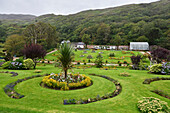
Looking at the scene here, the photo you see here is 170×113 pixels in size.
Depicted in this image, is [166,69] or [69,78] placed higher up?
[166,69]

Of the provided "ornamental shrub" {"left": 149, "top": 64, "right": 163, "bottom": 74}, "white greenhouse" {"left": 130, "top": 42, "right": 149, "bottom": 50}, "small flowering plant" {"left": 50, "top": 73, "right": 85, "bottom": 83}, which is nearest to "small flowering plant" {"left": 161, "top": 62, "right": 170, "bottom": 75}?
"ornamental shrub" {"left": 149, "top": 64, "right": 163, "bottom": 74}

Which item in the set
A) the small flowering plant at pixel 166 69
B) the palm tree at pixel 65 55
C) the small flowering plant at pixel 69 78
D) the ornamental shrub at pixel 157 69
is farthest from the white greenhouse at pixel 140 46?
the palm tree at pixel 65 55

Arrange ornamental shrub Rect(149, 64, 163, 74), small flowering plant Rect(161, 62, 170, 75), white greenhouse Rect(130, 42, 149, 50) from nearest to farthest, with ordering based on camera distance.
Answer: small flowering plant Rect(161, 62, 170, 75) < ornamental shrub Rect(149, 64, 163, 74) < white greenhouse Rect(130, 42, 149, 50)

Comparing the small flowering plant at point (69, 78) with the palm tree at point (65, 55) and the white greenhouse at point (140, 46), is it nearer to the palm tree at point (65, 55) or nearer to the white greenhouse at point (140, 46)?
the palm tree at point (65, 55)

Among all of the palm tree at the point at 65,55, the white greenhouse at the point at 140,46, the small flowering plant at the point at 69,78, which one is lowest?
the small flowering plant at the point at 69,78

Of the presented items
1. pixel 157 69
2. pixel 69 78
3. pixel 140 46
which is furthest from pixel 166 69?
pixel 140 46

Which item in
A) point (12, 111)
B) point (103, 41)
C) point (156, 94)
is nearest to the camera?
point (12, 111)

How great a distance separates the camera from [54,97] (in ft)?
25.8

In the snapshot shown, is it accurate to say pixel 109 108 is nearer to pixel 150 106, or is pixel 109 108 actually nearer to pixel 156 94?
pixel 150 106

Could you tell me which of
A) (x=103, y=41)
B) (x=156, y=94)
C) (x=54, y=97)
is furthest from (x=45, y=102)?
(x=103, y=41)

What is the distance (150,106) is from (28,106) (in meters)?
6.58

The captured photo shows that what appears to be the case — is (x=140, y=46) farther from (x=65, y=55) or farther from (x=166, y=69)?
(x=65, y=55)

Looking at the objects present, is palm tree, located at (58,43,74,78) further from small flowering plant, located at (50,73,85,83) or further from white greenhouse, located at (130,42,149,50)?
white greenhouse, located at (130,42,149,50)

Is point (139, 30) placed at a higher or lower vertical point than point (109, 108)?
higher
